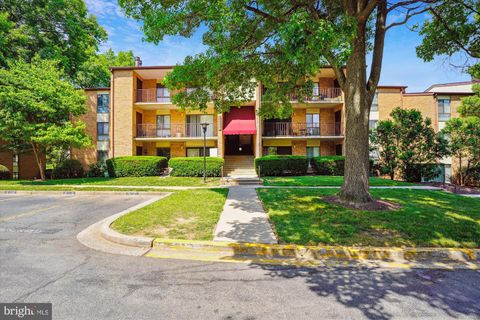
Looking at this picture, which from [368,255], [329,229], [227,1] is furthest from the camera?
[227,1]

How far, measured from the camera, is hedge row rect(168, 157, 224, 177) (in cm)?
1802

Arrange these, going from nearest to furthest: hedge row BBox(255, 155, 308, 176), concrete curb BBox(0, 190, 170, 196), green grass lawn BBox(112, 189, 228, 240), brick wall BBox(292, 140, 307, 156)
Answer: green grass lawn BBox(112, 189, 228, 240) → concrete curb BBox(0, 190, 170, 196) → hedge row BBox(255, 155, 308, 176) → brick wall BBox(292, 140, 307, 156)

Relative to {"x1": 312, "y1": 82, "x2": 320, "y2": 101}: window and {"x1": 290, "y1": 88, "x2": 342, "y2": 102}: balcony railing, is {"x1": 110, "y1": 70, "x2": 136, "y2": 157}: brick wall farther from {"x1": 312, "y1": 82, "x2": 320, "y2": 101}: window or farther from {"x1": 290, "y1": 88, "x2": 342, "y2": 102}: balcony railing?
{"x1": 312, "y1": 82, "x2": 320, "y2": 101}: window

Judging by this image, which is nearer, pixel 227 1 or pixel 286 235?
pixel 286 235

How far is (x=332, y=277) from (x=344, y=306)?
2.49 feet

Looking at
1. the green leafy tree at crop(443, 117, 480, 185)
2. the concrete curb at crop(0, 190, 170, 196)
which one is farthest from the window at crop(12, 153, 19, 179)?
the green leafy tree at crop(443, 117, 480, 185)

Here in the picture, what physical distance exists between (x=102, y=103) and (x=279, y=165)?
1763cm

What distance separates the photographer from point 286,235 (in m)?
5.14

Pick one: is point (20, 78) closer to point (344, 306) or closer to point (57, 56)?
point (57, 56)

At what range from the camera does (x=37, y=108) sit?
52.0ft

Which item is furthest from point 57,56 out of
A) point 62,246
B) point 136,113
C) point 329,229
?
point 329,229

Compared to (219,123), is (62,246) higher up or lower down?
lower down

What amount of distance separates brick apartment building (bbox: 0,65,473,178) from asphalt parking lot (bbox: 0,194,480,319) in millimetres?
17050

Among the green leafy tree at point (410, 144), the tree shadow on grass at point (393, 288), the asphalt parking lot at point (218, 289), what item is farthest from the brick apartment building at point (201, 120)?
the tree shadow on grass at point (393, 288)
